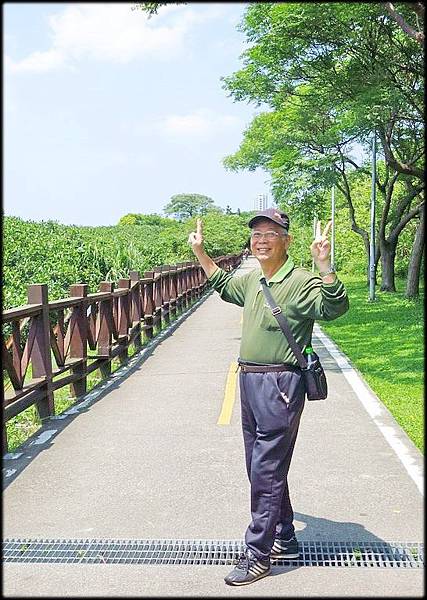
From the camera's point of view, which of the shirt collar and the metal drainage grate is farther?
the metal drainage grate

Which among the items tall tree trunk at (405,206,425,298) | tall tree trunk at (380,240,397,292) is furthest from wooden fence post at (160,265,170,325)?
tall tree trunk at (380,240,397,292)

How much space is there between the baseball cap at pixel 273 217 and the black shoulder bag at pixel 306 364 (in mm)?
348

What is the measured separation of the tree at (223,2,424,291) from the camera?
14008 millimetres

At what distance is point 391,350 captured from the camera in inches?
504

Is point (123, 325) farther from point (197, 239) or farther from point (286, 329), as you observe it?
point (286, 329)

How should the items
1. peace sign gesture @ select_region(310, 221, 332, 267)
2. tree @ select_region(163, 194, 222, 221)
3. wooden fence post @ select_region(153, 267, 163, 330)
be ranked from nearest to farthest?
peace sign gesture @ select_region(310, 221, 332, 267) < wooden fence post @ select_region(153, 267, 163, 330) < tree @ select_region(163, 194, 222, 221)

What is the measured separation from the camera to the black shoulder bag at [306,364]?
3984mm

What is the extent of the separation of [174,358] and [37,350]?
5.26 m

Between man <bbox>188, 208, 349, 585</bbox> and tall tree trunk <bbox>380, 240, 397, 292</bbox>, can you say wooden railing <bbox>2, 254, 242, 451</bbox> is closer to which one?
man <bbox>188, 208, 349, 585</bbox>

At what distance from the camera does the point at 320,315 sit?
3.92 meters

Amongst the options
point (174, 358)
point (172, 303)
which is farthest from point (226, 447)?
point (172, 303)

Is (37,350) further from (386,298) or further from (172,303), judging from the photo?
(386,298)

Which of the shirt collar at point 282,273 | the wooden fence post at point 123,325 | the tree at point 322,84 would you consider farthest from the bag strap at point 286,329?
the tree at point 322,84

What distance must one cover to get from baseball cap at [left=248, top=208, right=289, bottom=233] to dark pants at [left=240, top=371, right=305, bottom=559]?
0.82 metres
